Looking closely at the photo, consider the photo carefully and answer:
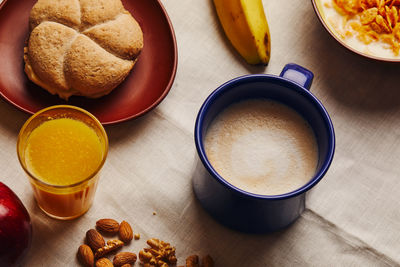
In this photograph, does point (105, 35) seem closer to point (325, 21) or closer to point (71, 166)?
point (71, 166)

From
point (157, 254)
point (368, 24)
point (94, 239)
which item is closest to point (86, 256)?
point (94, 239)

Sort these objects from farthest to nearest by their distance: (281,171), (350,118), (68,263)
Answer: (350,118), (68,263), (281,171)

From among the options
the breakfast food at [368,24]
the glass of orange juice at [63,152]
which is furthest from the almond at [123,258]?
the breakfast food at [368,24]

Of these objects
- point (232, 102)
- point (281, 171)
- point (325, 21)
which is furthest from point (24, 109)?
point (325, 21)

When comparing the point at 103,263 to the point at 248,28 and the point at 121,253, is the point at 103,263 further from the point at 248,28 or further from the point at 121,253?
the point at 248,28

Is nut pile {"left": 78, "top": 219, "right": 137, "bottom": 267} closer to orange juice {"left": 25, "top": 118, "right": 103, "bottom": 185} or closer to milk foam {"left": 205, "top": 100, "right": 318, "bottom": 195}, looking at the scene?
orange juice {"left": 25, "top": 118, "right": 103, "bottom": 185}
